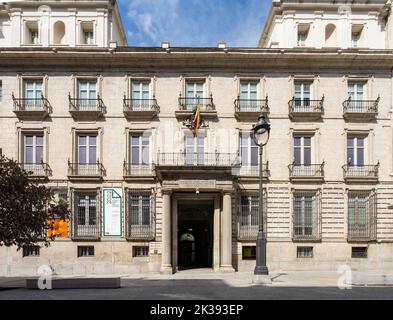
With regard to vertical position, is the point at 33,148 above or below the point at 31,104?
below

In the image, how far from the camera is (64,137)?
2597 cm

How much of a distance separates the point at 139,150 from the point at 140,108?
9.42 ft

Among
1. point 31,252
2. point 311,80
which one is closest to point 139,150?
point 31,252

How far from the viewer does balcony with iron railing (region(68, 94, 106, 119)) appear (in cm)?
2580

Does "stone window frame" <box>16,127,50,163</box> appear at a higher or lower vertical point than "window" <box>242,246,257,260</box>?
higher

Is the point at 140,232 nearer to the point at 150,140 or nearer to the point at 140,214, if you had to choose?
the point at 140,214

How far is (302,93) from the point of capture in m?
26.8

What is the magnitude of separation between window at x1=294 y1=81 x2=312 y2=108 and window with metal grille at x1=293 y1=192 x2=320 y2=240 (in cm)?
625

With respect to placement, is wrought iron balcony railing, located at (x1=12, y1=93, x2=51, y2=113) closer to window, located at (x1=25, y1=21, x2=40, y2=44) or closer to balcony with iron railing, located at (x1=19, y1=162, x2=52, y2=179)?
balcony with iron railing, located at (x1=19, y1=162, x2=52, y2=179)

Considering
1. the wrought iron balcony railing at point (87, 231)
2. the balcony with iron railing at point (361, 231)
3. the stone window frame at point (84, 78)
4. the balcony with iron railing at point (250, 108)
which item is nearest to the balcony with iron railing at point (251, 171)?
the balcony with iron railing at point (250, 108)

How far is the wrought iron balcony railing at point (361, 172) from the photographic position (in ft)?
84.5

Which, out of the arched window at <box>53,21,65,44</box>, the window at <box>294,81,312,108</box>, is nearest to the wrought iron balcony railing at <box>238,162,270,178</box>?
the window at <box>294,81,312,108</box>

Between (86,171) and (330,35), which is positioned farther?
(330,35)

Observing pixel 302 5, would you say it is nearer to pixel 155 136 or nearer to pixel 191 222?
pixel 155 136
